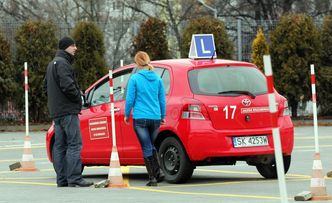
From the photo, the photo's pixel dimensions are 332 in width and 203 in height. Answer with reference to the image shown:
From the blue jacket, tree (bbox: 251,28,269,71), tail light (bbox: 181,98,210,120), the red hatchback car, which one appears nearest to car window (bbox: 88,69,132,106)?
the red hatchback car

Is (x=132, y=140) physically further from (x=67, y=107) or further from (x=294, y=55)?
(x=294, y=55)

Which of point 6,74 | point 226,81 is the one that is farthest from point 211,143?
point 6,74

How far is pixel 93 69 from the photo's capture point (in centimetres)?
3344

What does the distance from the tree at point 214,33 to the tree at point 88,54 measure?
308cm

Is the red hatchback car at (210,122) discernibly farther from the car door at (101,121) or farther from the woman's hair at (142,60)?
the woman's hair at (142,60)

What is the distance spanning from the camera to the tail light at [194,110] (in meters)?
12.7

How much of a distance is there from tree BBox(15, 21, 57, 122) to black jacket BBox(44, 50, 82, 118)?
1944cm

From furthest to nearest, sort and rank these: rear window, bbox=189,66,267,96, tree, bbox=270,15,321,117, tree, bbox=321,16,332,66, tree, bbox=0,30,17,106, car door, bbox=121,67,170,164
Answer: tree, bbox=321,16,332,66 < tree, bbox=270,15,321,117 < tree, bbox=0,30,17,106 < car door, bbox=121,67,170,164 < rear window, bbox=189,66,267,96

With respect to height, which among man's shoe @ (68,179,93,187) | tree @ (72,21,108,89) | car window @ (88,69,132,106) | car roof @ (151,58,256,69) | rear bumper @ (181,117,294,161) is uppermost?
tree @ (72,21,108,89)

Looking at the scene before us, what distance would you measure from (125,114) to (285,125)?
7.57ft

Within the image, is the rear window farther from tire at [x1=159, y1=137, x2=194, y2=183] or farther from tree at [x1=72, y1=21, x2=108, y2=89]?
tree at [x1=72, y1=21, x2=108, y2=89]

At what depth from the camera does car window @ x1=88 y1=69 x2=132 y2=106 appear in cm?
1405

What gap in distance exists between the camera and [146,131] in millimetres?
12695

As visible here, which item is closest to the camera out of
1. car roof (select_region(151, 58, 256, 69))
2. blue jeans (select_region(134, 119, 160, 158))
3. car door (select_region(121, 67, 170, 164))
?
blue jeans (select_region(134, 119, 160, 158))
